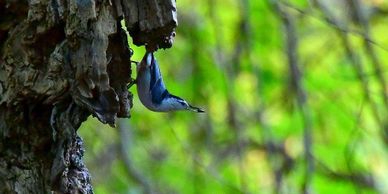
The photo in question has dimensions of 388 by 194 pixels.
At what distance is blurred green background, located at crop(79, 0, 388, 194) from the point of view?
10.4ft

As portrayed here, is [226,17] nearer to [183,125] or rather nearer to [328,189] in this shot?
[183,125]

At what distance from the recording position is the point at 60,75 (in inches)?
46.4

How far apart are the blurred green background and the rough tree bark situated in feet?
5.70

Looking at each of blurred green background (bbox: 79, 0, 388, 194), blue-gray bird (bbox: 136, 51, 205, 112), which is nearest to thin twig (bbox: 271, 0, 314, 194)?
blurred green background (bbox: 79, 0, 388, 194)

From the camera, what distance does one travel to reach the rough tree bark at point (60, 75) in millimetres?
1162

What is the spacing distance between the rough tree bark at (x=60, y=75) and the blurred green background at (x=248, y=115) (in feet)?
5.70

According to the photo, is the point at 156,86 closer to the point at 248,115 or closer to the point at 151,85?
the point at 151,85

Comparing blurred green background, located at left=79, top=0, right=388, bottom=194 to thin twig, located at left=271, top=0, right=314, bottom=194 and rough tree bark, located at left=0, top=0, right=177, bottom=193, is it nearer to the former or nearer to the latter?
thin twig, located at left=271, top=0, right=314, bottom=194

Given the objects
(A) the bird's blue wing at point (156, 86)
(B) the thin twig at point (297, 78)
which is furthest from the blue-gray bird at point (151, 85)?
(B) the thin twig at point (297, 78)

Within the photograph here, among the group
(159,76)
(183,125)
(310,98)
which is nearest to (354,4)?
(310,98)

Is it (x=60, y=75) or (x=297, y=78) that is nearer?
(x=60, y=75)

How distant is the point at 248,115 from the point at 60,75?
2.73m

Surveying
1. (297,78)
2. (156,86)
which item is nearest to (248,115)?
(297,78)

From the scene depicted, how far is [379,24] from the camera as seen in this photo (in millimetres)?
4027
